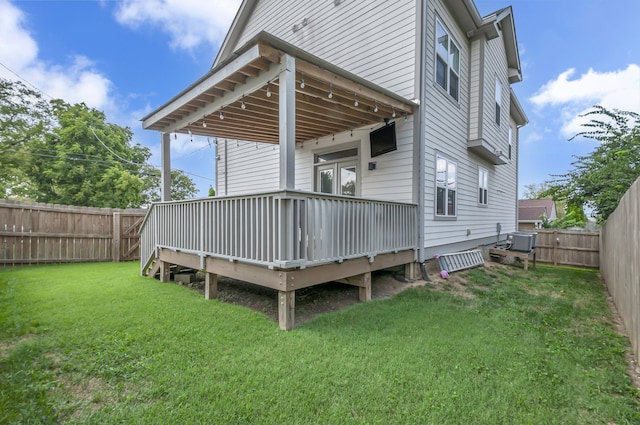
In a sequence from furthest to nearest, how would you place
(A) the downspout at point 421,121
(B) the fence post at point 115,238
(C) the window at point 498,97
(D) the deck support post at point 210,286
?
(C) the window at point 498,97 → (B) the fence post at point 115,238 → (A) the downspout at point 421,121 → (D) the deck support post at point 210,286

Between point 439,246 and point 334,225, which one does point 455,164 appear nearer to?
point 439,246

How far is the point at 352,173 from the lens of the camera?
7.21m

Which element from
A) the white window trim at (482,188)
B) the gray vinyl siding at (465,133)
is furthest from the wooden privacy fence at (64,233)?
the white window trim at (482,188)

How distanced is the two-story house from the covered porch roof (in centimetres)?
3

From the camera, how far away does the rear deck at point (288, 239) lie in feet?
11.8

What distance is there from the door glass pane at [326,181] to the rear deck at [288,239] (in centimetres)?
242

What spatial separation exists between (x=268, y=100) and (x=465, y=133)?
19.5 ft

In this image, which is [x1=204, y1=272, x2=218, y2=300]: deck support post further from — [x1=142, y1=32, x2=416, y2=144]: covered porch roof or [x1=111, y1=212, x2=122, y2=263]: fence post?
[x1=111, y1=212, x2=122, y2=263]: fence post

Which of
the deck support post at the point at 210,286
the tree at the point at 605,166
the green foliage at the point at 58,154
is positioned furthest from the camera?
the green foliage at the point at 58,154

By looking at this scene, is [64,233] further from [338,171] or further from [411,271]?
[411,271]

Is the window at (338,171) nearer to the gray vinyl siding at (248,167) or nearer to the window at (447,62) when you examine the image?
the gray vinyl siding at (248,167)

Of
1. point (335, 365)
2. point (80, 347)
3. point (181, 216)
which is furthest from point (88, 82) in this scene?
point (335, 365)

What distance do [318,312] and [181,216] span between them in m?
3.16

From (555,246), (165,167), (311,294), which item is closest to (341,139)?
(311,294)
